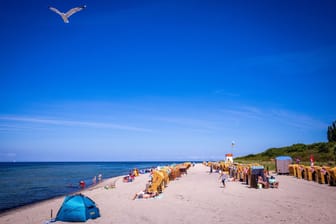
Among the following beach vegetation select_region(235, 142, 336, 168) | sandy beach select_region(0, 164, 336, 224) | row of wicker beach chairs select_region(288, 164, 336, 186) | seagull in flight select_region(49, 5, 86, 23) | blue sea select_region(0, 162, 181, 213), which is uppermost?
seagull in flight select_region(49, 5, 86, 23)

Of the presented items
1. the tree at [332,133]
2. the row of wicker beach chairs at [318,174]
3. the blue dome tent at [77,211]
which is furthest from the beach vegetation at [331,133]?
the blue dome tent at [77,211]

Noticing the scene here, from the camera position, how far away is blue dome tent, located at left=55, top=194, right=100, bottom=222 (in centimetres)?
1001

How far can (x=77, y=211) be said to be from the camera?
397 inches

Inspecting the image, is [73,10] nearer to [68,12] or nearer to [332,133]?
[68,12]

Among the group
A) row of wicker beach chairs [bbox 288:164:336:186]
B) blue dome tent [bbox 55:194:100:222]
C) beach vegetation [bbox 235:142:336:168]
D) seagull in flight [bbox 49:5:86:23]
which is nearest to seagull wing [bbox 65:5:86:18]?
seagull in flight [bbox 49:5:86:23]

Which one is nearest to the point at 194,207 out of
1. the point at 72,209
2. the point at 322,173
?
the point at 72,209

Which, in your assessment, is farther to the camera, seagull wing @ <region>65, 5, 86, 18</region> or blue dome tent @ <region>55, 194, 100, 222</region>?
seagull wing @ <region>65, 5, 86, 18</region>

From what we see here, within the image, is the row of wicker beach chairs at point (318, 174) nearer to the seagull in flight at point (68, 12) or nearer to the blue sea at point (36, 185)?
the seagull in flight at point (68, 12)

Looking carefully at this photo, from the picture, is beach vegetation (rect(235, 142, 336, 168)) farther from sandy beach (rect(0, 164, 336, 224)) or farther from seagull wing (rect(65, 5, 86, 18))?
seagull wing (rect(65, 5, 86, 18))

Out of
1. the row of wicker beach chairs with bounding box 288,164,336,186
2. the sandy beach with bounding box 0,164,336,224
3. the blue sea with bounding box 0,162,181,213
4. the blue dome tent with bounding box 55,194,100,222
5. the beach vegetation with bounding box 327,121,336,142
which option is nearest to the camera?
the sandy beach with bounding box 0,164,336,224

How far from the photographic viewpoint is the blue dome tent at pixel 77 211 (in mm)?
10011

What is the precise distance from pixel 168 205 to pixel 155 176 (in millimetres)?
5038

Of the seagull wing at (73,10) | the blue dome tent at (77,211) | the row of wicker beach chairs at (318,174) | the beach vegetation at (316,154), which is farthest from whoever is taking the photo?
the beach vegetation at (316,154)

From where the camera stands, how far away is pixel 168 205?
12508mm
